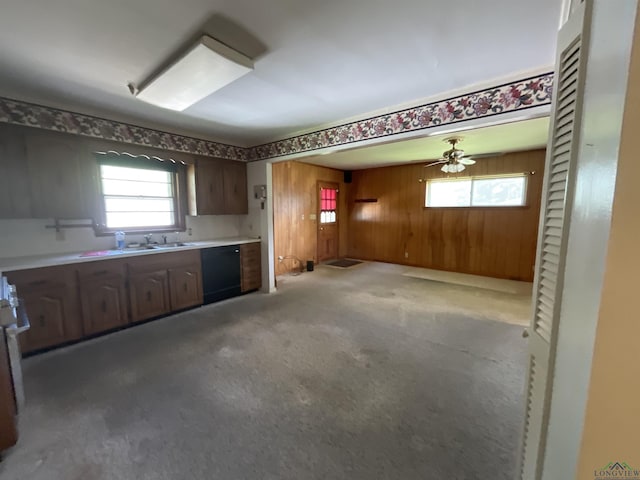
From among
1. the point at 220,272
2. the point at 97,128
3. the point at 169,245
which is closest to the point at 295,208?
the point at 220,272

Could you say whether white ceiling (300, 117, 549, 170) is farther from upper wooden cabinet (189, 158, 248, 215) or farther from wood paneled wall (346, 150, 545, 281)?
upper wooden cabinet (189, 158, 248, 215)

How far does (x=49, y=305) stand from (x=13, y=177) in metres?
1.23

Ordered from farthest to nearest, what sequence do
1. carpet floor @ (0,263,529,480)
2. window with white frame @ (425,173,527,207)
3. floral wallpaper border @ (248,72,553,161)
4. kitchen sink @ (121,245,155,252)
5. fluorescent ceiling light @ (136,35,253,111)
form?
window with white frame @ (425,173,527,207) → kitchen sink @ (121,245,155,252) → floral wallpaper border @ (248,72,553,161) → fluorescent ceiling light @ (136,35,253,111) → carpet floor @ (0,263,529,480)

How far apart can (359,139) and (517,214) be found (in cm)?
375

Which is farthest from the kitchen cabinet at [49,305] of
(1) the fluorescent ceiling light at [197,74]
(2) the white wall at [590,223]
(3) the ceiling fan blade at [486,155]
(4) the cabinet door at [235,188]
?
(3) the ceiling fan blade at [486,155]

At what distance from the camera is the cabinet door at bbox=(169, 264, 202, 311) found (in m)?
3.39

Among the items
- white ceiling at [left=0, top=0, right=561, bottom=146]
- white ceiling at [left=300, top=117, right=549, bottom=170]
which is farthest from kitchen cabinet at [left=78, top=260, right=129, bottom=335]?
white ceiling at [left=300, top=117, right=549, bottom=170]

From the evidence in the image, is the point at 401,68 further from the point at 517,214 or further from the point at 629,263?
the point at 517,214

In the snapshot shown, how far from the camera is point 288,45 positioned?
1.78 metres

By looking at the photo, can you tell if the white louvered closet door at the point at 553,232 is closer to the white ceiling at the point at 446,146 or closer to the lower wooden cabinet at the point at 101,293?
the white ceiling at the point at 446,146

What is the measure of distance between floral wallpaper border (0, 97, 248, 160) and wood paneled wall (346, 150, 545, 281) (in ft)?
12.9

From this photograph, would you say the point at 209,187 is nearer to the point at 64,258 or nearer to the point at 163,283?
the point at 163,283

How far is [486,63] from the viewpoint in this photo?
2.00 m

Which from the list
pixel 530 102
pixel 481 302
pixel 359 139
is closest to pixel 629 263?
pixel 530 102
